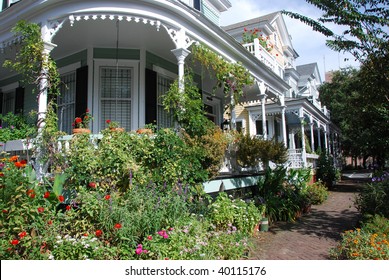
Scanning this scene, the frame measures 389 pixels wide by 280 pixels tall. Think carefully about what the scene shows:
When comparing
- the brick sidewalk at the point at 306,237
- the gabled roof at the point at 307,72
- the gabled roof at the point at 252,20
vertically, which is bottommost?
the brick sidewalk at the point at 306,237

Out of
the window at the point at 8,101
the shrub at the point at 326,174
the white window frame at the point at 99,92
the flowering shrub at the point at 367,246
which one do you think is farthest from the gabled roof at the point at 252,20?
the flowering shrub at the point at 367,246

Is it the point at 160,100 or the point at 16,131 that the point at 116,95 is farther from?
the point at 16,131

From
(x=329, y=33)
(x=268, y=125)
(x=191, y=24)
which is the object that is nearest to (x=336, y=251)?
(x=329, y=33)

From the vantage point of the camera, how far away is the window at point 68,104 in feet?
29.0

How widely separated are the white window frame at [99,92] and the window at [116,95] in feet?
0.32

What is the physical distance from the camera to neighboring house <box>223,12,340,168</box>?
13.9 metres

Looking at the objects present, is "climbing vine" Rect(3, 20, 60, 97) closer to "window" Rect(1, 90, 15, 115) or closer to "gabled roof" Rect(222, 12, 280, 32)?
"window" Rect(1, 90, 15, 115)

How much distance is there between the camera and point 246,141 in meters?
8.16

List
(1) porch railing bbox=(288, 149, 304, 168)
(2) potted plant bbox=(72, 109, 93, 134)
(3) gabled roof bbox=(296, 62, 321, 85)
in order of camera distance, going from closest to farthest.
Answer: (2) potted plant bbox=(72, 109, 93, 134), (1) porch railing bbox=(288, 149, 304, 168), (3) gabled roof bbox=(296, 62, 321, 85)

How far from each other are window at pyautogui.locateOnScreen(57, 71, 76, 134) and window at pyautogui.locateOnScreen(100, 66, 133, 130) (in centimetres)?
107

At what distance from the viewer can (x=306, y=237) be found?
6.35m

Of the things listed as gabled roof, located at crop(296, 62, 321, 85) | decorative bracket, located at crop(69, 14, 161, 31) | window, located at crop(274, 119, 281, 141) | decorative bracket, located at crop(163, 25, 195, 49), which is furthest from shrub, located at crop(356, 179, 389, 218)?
gabled roof, located at crop(296, 62, 321, 85)

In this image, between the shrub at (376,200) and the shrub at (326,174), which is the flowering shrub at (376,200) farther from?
the shrub at (326,174)

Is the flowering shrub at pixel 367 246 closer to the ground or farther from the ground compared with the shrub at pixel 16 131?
closer to the ground
